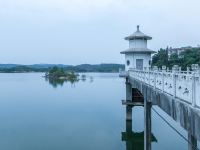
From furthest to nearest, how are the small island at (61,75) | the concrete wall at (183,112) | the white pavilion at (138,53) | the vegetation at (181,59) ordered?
the small island at (61,75)
the vegetation at (181,59)
the white pavilion at (138,53)
the concrete wall at (183,112)

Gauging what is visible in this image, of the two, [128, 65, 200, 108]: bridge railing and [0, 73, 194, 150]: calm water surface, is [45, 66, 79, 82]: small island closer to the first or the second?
[0, 73, 194, 150]: calm water surface

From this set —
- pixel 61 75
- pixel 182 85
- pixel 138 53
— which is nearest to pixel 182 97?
pixel 182 85

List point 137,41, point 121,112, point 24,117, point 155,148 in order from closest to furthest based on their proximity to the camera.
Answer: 1. point 155,148
2. point 137,41
3. point 24,117
4. point 121,112

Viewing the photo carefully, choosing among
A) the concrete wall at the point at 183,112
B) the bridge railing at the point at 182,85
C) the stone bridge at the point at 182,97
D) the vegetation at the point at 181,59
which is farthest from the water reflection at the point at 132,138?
the concrete wall at the point at 183,112

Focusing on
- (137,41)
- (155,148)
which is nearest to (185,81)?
(155,148)

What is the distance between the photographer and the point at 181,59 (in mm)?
39469

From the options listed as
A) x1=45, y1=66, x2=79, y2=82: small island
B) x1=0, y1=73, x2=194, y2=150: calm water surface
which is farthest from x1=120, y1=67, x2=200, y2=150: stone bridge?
x1=45, y1=66, x2=79, y2=82: small island

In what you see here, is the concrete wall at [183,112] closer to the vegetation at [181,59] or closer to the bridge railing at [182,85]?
the bridge railing at [182,85]

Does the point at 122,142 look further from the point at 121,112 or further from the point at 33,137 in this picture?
the point at 121,112

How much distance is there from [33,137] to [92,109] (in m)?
16.6

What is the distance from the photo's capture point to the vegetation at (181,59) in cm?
3377

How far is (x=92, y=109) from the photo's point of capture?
136ft

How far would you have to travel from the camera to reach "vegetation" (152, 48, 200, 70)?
33.8m

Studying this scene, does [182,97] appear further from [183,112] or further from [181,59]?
[181,59]
